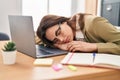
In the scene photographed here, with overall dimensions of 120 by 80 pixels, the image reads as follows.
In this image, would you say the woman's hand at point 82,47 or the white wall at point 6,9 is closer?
the woman's hand at point 82,47

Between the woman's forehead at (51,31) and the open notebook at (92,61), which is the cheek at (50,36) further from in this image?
the open notebook at (92,61)

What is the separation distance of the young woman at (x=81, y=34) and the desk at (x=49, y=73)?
11.4 inches

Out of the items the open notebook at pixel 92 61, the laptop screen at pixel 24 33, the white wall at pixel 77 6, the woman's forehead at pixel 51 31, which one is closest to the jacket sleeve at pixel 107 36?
the open notebook at pixel 92 61

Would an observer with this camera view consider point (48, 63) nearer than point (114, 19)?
Yes

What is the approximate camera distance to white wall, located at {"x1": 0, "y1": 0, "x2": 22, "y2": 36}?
2.84m

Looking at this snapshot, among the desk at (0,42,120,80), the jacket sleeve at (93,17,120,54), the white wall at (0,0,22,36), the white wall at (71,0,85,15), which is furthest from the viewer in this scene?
the white wall at (71,0,85,15)

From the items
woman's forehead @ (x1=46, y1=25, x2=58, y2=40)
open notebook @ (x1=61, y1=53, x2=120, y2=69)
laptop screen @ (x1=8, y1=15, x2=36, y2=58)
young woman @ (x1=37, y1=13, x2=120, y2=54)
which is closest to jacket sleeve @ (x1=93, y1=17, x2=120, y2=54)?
young woman @ (x1=37, y1=13, x2=120, y2=54)

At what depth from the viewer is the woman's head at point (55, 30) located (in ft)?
3.97

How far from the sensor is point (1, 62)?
901 mm

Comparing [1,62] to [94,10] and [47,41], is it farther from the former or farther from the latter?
[94,10]

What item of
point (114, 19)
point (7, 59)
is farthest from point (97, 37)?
point (114, 19)

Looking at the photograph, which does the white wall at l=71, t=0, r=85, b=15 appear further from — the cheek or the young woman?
the cheek

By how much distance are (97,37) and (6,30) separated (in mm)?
1999

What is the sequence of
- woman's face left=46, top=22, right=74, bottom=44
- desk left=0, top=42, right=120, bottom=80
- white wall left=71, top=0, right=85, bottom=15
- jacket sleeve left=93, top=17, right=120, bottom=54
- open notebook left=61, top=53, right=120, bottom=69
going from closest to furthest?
1. desk left=0, top=42, right=120, bottom=80
2. open notebook left=61, top=53, right=120, bottom=69
3. jacket sleeve left=93, top=17, right=120, bottom=54
4. woman's face left=46, top=22, right=74, bottom=44
5. white wall left=71, top=0, right=85, bottom=15
